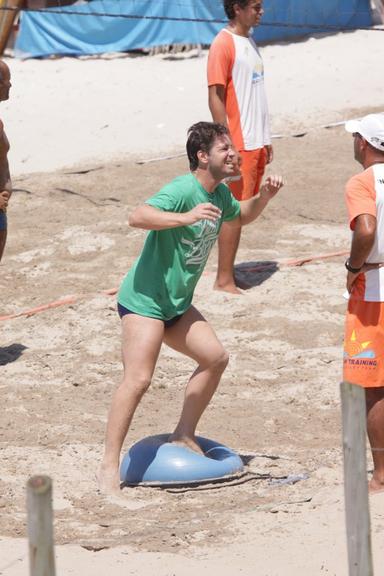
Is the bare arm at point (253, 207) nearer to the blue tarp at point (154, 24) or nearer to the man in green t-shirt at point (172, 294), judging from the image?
the man in green t-shirt at point (172, 294)

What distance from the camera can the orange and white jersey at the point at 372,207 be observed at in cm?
562

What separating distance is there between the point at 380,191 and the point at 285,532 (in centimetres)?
157

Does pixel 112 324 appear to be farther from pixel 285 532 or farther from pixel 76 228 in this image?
pixel 285 532

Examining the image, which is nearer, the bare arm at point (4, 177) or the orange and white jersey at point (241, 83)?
the bare arm at point (4, 177)

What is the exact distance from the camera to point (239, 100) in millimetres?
9047

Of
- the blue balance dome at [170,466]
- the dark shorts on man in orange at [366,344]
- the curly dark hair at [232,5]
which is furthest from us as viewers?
the curly dark hair at [232,5]

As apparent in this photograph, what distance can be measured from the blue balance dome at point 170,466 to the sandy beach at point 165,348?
0.07 meters

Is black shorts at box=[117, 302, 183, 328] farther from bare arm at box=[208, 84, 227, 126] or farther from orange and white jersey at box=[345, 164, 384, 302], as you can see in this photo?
bare arm at box=[208, 84, 227, 126]

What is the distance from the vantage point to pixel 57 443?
6.82 m

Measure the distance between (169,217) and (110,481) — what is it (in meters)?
1.34

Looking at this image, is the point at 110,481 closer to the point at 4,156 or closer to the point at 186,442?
the point at 186,442

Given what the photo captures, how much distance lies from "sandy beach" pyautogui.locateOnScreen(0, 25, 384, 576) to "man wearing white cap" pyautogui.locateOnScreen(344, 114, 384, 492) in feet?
1.49

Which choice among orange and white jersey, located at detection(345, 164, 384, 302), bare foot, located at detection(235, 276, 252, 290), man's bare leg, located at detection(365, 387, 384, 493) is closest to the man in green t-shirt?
orange and white jersey, located at detection(345, 164, 384, 302)

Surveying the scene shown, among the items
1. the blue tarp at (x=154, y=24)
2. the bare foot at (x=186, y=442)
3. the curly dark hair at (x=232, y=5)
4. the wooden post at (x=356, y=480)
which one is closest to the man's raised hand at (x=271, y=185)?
the bare foot at (x=186, y=442)
